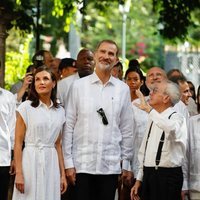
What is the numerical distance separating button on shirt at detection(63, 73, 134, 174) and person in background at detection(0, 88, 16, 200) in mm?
935

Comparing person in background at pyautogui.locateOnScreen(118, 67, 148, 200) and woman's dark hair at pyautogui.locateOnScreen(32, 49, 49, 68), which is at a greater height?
woman's dark hair at pyautogui.locateOnScreen(32, 49, 49, 68)

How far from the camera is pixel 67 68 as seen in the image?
14.0m

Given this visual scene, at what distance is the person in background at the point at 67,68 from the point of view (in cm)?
1395

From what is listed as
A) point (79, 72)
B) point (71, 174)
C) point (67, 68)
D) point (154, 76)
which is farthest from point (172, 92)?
point (67, 68)

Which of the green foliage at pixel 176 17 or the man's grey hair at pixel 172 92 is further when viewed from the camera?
the green foliage at pixel 176 17

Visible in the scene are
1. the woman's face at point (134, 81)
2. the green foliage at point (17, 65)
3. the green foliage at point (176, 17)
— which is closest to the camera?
the woman's face at point (134, 81)

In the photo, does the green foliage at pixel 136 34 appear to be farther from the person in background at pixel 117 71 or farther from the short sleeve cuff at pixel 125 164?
the short sleeve cuff at pixel 125 164

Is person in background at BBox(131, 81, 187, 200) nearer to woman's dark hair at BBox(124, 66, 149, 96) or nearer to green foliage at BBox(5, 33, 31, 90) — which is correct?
woman's dark hair at BBox(124, 66, 149, 96)

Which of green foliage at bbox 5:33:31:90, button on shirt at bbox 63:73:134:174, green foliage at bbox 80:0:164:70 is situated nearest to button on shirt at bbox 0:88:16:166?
button on shirt at bbox 63:73:134:174

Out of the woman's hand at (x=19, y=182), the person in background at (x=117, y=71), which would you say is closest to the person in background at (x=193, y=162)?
the woman's hand at (x=19, y=182)

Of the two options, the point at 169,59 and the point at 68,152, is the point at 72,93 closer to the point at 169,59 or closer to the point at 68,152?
the point at 68,152

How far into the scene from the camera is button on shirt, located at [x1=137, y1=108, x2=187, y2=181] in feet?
34.5

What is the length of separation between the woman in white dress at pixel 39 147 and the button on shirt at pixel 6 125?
498 millimetres

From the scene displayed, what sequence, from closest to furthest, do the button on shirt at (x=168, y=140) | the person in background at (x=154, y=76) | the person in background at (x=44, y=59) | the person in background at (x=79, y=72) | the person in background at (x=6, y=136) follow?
the button on shirt at (x=168, y=140)
the person in background at (x=6, y=136)
the person in background at (x=154, y=76)
the person in background at (x=79, y=72)
the person in background at (x=44, y=59)
